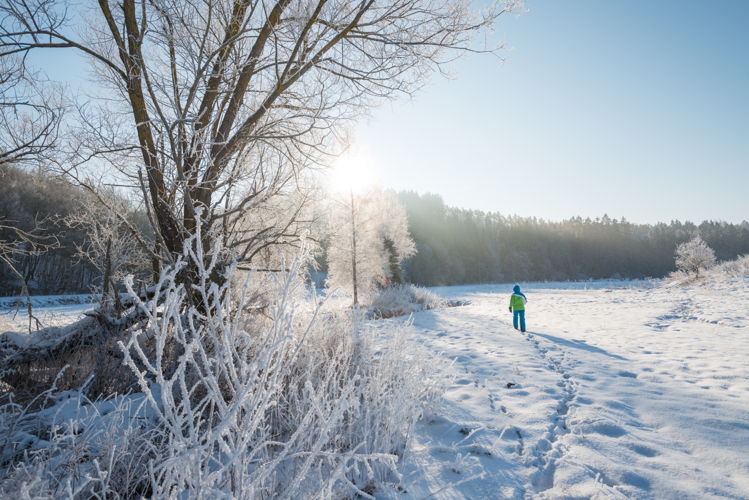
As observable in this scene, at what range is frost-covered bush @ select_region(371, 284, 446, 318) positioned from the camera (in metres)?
15.5

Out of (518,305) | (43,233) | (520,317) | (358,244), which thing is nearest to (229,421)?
(520,317)

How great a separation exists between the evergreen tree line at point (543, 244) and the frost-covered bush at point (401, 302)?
1740 inches

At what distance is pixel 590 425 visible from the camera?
279cm

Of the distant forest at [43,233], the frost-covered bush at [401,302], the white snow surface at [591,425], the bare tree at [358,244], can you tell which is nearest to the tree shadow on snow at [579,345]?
the white snow surface at [591,425]

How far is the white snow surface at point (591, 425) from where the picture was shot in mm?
2004

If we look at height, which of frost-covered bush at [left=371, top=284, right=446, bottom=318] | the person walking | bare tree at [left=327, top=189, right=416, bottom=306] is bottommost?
frost-covered bush at [left=371, top=284, right=446, bottom=318]

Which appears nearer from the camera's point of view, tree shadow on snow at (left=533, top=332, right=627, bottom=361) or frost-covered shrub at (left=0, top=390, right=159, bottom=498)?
frost-covered shrub at (left=0, top=390, right=159, bottom=498)

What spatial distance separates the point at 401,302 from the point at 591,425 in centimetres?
1440

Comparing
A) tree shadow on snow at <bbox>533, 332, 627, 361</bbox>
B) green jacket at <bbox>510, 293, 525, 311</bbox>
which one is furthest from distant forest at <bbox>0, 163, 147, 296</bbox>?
tree shadow on snow at <bbox>533, 332, 627, 361</bbox>

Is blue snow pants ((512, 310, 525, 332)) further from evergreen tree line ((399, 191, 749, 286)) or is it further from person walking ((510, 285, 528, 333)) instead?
Result: evergreen tree line ((399, 191, 749, 286))

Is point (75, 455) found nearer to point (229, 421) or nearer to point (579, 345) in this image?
point (229, 421)

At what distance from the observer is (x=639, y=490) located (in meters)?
1.94

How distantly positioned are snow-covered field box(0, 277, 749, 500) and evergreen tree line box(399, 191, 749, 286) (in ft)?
191

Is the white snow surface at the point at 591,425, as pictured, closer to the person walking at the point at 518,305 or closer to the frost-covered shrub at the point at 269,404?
the frost-covered shrub at the point at 269,404
